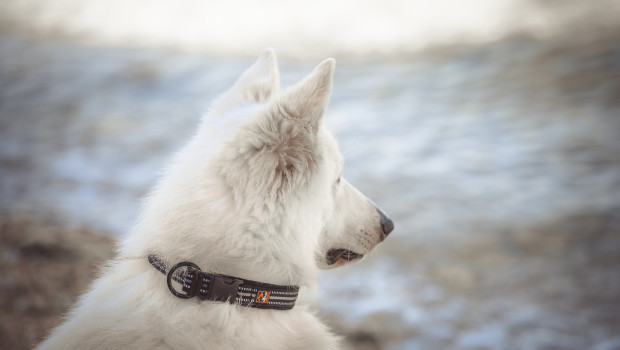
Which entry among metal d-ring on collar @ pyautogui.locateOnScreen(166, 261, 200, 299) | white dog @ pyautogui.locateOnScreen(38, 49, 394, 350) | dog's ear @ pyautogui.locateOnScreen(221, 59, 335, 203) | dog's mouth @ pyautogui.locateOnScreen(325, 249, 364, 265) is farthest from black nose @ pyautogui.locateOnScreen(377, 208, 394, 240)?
metal d-ring on collar @ pyautogui.locateOnScreen(166, 261, 200, 299)

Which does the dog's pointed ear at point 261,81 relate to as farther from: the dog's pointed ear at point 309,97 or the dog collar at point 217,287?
the dog collar at point 217,287

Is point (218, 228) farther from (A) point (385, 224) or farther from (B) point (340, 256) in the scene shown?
(A) point (385, 224)

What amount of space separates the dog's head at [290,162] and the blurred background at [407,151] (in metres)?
1.10

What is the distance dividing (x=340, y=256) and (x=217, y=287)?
670 millimetres

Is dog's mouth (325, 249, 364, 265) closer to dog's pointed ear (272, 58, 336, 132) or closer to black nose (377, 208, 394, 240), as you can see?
black nose (377, 208, 394, 240)

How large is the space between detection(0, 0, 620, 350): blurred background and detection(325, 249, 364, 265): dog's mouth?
976 mm

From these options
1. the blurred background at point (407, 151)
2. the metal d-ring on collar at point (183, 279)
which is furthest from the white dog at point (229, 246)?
the blurred background at point (407, 151)

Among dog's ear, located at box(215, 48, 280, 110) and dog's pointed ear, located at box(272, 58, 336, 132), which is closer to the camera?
dog's pointed ear, located at box(272, 58, 336, 132)

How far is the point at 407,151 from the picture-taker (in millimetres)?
4855

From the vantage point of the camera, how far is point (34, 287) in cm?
337

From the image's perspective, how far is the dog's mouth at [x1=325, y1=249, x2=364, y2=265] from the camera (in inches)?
71.2

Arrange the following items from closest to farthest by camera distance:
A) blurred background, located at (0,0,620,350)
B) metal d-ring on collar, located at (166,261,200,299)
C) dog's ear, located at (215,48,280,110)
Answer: metal d-ring on collar, located at (166,261,200,299)
dog's ear, located at (215,48,280,110)
blurred background, located at (0,0,620,350)

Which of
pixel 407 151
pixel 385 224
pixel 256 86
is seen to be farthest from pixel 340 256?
pixel 407 151

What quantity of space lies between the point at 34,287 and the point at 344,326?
2574mm
